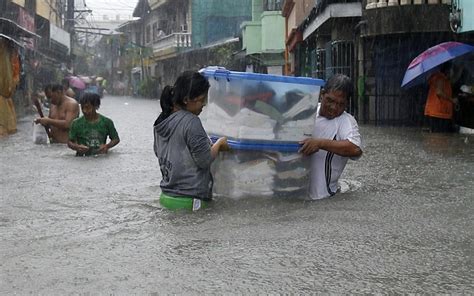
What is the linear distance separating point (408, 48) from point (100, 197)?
10.9 m

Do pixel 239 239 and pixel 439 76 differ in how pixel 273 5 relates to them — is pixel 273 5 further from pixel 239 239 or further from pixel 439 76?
pixel 239 239

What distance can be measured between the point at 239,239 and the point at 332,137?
1611 millimetres

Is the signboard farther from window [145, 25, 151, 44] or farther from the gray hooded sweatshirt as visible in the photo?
the gray hooded sweatshirt

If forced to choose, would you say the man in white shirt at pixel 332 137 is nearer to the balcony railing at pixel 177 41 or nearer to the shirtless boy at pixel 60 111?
the shirtless boy at pixel 60 111

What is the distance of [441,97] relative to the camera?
41.2 ft

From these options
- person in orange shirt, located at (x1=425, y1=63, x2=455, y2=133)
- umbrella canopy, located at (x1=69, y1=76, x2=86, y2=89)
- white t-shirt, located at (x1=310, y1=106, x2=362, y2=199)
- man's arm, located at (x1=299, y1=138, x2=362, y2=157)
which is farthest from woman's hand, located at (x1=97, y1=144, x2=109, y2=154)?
Answer: umbrella canopy, located at (x1=69, y1=76, x2=86, y2=89)

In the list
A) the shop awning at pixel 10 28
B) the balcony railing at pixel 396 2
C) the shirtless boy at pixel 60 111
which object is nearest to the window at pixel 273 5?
the shop awning at pixel 10 28

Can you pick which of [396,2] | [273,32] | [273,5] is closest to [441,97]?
[396,2]

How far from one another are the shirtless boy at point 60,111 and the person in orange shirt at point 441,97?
20.4ft

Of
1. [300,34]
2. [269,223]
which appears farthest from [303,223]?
[300,34]

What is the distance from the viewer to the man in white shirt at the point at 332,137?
549cm

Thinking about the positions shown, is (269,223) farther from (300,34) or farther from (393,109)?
(300,34)

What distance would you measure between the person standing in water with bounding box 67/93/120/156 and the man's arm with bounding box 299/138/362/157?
162 inches

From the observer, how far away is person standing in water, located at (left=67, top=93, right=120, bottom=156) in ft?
29.1
